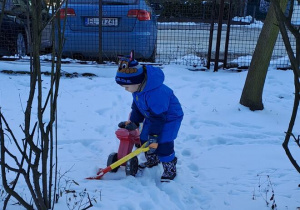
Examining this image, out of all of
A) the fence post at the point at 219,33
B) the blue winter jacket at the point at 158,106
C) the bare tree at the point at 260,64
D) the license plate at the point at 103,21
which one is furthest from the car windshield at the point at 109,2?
the blue winter jacket at the point at 158,106

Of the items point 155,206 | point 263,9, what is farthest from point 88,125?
point 263,9

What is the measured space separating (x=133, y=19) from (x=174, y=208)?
489 centimetres

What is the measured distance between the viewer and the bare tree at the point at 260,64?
4.59 metres

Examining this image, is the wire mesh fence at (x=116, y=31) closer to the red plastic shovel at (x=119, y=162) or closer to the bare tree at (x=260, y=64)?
the bare tree at (x=260, y=64)

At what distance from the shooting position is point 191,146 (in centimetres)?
397

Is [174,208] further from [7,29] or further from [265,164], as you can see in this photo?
[7,29]

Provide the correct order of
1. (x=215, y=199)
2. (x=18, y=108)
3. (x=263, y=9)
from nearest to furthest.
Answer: (x=215, y=199)
(x=18, y=108)
(x=263, y=9)

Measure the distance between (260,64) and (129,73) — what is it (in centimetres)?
246

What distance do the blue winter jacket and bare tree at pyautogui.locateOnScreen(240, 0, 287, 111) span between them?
6.82 ft

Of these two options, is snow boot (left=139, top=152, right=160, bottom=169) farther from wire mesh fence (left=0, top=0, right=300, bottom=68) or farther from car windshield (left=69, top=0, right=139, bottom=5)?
car windshield (left=69, top=0, right=139, bottom=5)

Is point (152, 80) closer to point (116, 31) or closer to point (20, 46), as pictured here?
point (116, 31)

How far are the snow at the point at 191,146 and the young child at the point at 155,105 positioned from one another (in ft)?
0.80

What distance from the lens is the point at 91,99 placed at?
5520mm

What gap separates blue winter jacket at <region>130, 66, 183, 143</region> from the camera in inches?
117
